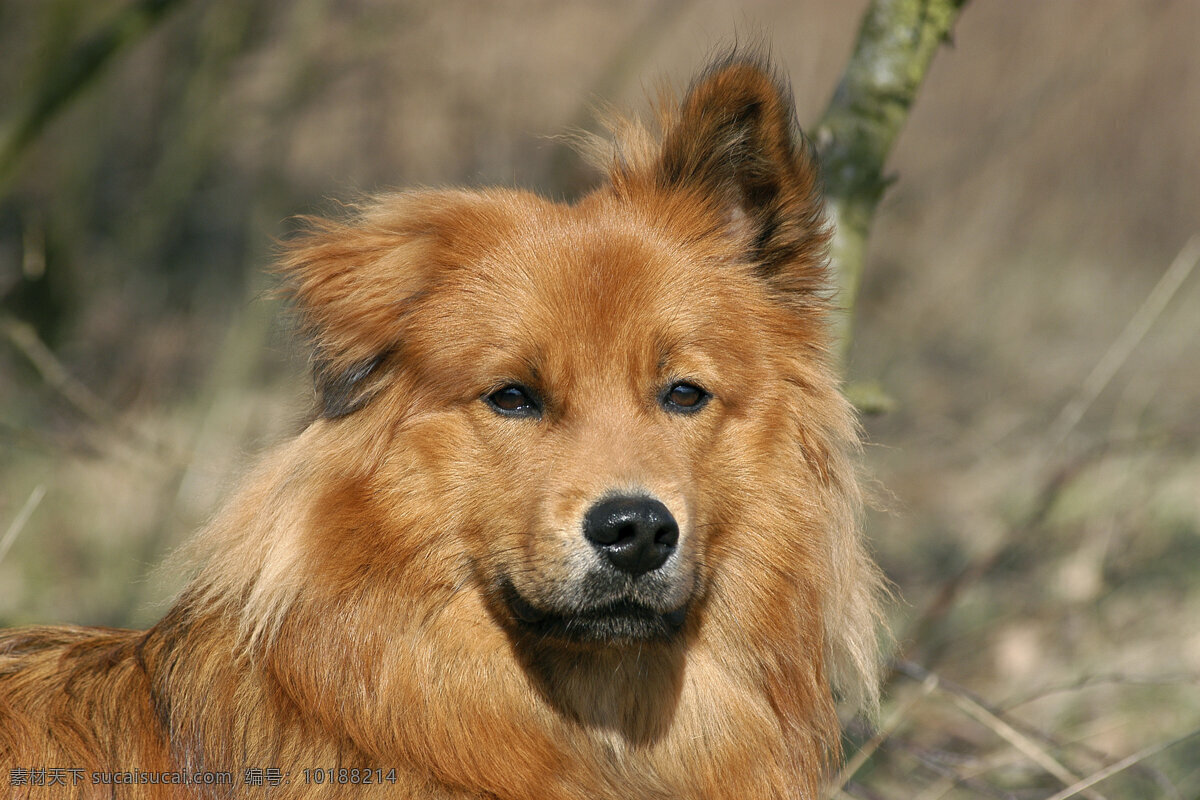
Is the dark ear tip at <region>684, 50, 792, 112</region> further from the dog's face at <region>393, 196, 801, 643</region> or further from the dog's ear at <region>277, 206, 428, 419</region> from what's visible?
the dog's ear at <region>277, 206, 428, 419</region>

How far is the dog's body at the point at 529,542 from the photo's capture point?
10.7 ft

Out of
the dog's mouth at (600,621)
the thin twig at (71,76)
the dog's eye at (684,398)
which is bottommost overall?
the dog's mouth at (600,621)

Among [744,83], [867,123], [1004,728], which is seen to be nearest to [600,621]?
[744,83]

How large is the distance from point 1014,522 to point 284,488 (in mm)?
4701

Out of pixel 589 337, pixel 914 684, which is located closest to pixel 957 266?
pixel 914 684

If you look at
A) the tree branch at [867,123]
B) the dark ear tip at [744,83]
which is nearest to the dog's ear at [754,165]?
the dark ear tip at [744,83]

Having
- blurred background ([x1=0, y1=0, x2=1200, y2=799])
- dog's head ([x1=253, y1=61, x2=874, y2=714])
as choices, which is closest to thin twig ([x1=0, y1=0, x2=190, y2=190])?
blurred background ([x1=0, y1=0, x2=1200, y2=799])

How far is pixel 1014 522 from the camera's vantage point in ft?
21.9

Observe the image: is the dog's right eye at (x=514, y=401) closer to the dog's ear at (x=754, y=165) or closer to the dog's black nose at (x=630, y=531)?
the dog's black nose at (x=630, y=531)

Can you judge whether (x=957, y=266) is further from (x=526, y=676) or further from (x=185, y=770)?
(x=185, y=770)

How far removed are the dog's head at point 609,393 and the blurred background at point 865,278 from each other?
253cm

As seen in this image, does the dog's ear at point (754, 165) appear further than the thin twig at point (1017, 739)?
No

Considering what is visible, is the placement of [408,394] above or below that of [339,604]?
above

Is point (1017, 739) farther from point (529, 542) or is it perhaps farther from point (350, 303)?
point (350, 303)
